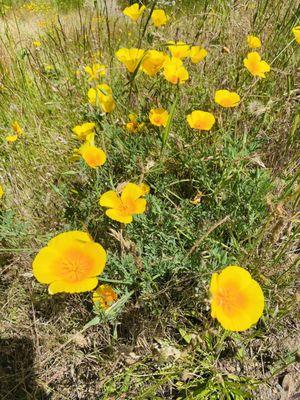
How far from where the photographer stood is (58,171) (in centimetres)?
200

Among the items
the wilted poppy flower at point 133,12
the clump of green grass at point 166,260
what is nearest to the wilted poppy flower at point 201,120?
the clump of green grass at point 166,260

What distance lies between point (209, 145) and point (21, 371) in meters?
1.41

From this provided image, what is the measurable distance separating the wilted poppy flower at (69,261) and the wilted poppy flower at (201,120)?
2.69ft

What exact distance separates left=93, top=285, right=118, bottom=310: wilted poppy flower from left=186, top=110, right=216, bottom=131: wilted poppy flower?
847 millimetres

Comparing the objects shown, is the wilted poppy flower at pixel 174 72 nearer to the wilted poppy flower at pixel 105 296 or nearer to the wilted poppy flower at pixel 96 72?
the wilted poppy flower at pixel 96 72

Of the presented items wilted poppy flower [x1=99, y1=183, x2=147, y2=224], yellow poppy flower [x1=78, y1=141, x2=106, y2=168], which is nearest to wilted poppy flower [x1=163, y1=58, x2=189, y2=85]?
yellow poppy flower [x1=78, y1=141, x2=106, y2=168]

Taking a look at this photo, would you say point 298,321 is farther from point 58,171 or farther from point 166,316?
point 58,171

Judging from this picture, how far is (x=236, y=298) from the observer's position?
1.14 m

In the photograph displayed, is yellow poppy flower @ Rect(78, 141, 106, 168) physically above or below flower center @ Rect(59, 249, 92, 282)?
above

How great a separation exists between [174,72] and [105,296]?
110 centimetres

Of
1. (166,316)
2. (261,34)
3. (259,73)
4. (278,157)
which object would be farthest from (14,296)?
(261,34)

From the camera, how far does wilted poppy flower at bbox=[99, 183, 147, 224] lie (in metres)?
1.33

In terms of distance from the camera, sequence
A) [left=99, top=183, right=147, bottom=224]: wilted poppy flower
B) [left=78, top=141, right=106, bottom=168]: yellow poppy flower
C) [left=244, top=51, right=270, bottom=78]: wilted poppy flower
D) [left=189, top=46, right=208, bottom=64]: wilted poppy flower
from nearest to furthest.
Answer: [left=99, top=183, right=147, bottom=224]: wilted poppy flower < [left=78, top=141, right=106, bottom=168]: yellow poppy flower < [left=244, top=51, right=270, bottom=78]: wilted poppy flower < [left=189, top=46, right=208, bottom=64]: wilted poppy flower

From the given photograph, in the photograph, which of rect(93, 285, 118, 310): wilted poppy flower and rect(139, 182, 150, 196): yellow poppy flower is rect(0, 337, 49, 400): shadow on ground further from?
rect(139, 182, 150, 196): yellow poppy flower
